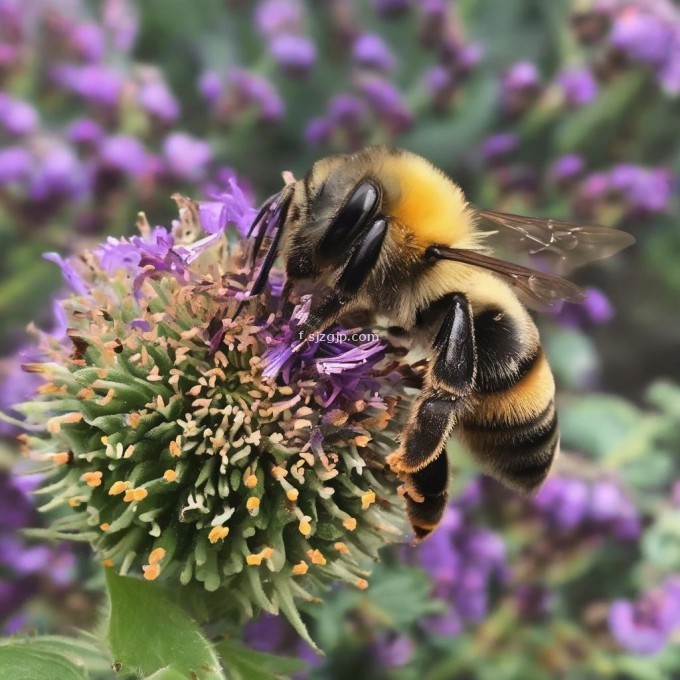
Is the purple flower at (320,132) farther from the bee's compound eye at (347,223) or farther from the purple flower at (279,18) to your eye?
the bee's compound eye at (347,223)

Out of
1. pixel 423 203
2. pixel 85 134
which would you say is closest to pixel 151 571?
pixel 423 203

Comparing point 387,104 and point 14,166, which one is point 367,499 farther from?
point 387,104

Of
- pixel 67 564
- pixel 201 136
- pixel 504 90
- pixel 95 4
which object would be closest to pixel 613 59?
pixel 504 90

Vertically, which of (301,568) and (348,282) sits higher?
(348,282)

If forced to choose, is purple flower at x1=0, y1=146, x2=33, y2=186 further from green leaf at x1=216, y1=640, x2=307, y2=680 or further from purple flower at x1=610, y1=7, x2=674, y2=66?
purple flower at x1=610, y1=7, x2=674, y2=66

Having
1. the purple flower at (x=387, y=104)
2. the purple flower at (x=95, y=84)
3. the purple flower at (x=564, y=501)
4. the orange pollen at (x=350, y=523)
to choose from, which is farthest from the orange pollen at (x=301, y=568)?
the purple flower at (x=387, y=104)
